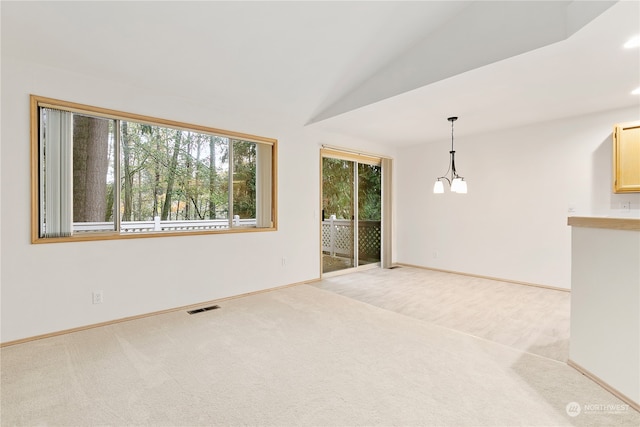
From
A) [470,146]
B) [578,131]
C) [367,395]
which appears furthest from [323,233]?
[578,131]

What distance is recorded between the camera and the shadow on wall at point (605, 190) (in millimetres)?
3906

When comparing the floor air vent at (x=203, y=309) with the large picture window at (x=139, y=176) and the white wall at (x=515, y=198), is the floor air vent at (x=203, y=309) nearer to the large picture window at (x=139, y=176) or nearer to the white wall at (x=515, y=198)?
the large picture window at (x=139, y=176)

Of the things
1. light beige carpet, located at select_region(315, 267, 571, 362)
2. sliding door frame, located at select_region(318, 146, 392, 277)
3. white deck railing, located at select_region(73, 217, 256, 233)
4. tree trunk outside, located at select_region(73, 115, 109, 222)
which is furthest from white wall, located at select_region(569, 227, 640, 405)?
tree trunk outside, located at select_region(73, 115, 109, 222)

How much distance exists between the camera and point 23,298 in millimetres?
2699

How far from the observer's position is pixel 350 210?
5.74m

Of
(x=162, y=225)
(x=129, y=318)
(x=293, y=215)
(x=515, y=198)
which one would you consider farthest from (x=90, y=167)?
(x=515, y=198)

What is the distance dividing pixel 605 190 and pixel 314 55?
4.12 meters

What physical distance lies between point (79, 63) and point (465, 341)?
14.0ft

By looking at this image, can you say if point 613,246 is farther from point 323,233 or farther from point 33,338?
Result: point 33,338

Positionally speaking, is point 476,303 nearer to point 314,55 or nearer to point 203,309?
point 203,309

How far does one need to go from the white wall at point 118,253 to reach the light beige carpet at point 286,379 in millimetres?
313

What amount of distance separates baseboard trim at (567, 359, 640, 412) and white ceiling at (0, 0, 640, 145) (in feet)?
7.86

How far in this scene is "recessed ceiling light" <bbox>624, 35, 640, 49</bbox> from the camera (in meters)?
2.31

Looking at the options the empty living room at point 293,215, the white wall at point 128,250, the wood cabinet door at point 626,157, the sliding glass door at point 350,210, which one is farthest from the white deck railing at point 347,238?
the wood cabinet door at point 626,157
